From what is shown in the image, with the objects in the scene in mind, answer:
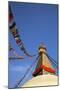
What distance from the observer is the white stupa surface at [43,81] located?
218 cm

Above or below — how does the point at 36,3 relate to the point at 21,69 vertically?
above

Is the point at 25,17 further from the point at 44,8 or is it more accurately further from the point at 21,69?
the point at 21,69

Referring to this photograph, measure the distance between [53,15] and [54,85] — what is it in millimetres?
687

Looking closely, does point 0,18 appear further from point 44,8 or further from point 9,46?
point 44,8

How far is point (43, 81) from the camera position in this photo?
87.1 inches

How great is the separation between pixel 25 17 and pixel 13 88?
676mm

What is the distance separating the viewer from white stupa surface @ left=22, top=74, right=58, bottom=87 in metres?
2.18

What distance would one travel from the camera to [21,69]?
7.07 ft

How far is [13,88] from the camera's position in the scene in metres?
2.13

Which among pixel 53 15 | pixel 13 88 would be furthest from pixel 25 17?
pixel 13 88

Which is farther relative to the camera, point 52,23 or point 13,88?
point 52,23

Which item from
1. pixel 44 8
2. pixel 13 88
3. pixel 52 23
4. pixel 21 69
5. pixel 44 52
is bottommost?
pixel 13 88

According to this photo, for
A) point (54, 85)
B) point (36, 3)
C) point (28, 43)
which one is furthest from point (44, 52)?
point (36, 3)

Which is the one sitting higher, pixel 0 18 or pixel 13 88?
pixel 0 18
